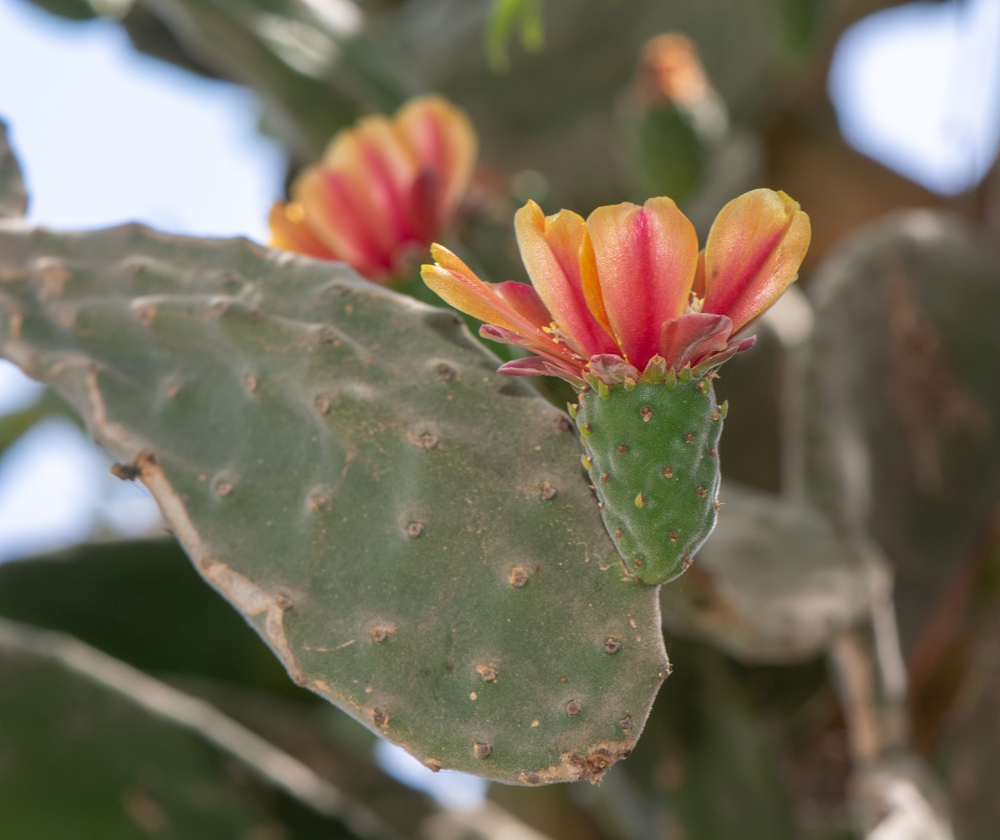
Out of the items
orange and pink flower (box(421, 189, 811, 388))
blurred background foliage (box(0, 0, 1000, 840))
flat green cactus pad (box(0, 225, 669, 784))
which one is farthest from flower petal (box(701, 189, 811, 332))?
blurred background foliage (box(0, 0, 1000, 840))

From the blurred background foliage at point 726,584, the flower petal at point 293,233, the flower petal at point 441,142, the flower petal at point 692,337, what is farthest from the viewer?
the blurred background foliage at point 726,584

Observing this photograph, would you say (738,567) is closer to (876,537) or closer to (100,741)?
(876,537)

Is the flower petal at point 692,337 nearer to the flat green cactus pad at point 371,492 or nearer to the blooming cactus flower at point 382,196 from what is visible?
the flat green cactus pad at point 371,492

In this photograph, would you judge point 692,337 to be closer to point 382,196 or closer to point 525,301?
point 525,301

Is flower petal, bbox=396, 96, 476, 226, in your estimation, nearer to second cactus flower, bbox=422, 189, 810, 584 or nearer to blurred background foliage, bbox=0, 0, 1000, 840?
blurred background foliage, bbox=0, 0, 1000, 840

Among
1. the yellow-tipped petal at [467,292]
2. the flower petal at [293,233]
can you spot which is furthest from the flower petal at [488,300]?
the flower petal at [293,233]

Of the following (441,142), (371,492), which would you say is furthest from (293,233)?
(371,492)
